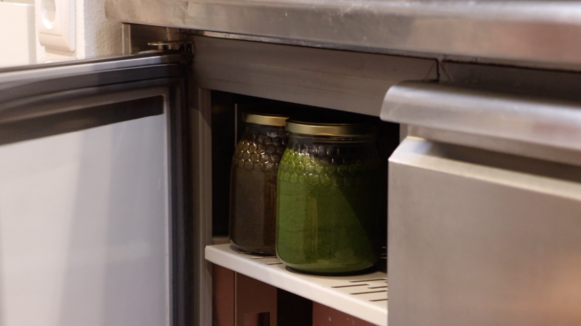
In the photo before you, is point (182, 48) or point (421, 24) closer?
point (421, 24)

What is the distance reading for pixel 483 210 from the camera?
427 millimetres

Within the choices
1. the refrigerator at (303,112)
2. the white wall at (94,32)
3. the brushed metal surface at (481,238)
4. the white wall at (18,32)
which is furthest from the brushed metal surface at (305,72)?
the white wall at (18,32)

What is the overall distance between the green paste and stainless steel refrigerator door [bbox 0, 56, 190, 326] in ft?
0.62

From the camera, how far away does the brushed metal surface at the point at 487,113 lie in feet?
1.26

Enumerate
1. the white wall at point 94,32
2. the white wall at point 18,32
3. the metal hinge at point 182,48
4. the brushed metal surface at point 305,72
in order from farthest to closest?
1. the white wall at point 18,32
2. the white wall at point 94,32
3. the metal hinge at point 182,48
4. the brushed metal surface at point 305,72

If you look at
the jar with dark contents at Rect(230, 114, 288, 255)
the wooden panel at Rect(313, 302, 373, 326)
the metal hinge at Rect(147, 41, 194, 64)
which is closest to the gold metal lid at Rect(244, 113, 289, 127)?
the jar with dark contents at Rect(230, 114, 288, 255)

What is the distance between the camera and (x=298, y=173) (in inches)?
28.1

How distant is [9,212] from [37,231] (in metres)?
0.05

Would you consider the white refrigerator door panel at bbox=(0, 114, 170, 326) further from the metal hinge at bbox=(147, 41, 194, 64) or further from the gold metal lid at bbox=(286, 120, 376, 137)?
the gold metal lid at bbox=(286, 120, 376, 137)

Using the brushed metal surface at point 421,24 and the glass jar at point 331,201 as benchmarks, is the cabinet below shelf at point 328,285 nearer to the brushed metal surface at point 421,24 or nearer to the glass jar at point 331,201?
the glass jar at point 331,201

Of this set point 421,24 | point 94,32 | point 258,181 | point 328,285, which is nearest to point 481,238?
point 421,24

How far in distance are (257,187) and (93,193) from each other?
0.67 ft

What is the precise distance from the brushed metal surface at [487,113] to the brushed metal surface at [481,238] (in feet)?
0.08

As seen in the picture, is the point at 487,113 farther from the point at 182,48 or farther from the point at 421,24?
the point at 182,48
